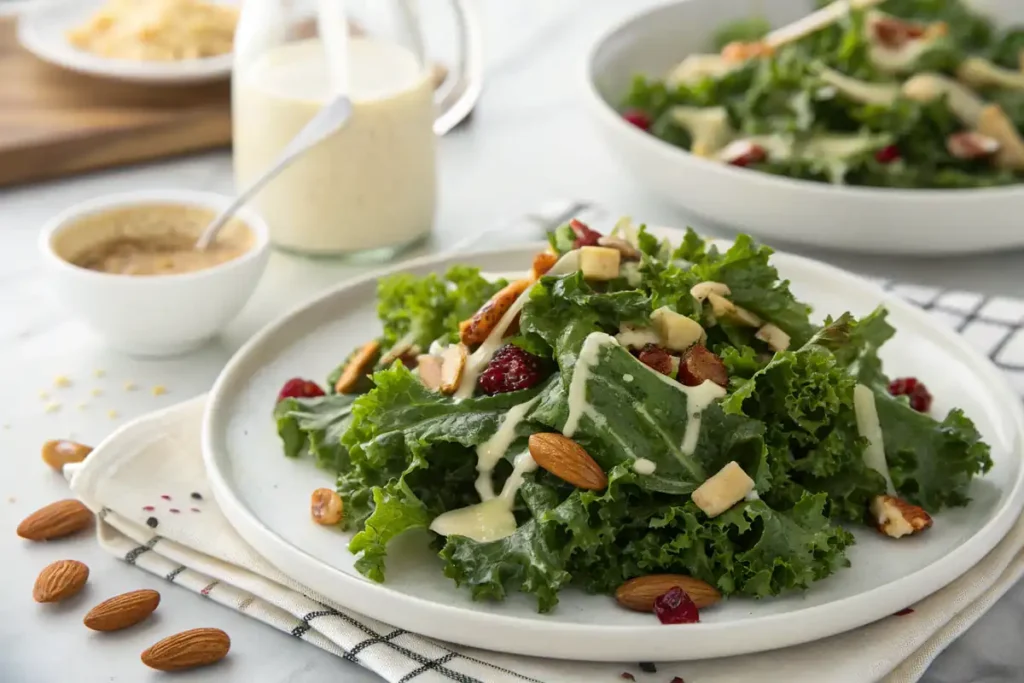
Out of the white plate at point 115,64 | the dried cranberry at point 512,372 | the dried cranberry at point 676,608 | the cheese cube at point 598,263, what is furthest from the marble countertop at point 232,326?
the cheese cube at point 598,263

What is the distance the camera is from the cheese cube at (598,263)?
6.28 ft

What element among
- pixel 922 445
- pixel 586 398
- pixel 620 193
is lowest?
pixel 620 193

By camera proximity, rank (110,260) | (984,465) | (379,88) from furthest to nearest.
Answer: (379,88), (110,260), (984,465)

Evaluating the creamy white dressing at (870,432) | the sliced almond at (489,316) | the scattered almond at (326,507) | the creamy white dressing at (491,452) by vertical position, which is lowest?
the creamy white dressing at (870,432)

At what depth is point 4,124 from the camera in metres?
3.33

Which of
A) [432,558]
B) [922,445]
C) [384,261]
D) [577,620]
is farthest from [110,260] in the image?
[922,445]

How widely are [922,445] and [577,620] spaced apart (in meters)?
0.61

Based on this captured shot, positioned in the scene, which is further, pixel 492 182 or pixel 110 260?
pixel 492 182

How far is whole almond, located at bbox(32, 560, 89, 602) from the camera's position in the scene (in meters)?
1.79

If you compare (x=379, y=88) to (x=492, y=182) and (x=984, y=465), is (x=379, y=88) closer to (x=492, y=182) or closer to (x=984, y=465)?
(x=492, y=182)

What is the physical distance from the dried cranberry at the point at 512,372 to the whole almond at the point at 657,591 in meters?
0.33

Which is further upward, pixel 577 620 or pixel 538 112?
pixel 577 620

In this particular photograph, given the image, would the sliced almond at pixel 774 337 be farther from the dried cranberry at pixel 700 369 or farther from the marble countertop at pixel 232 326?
the marble countertop at pixel 232 326

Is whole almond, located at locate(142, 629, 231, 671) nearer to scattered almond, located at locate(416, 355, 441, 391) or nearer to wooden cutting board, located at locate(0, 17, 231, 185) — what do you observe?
scattered almond, located at locate(416, 355, 441, 391)
